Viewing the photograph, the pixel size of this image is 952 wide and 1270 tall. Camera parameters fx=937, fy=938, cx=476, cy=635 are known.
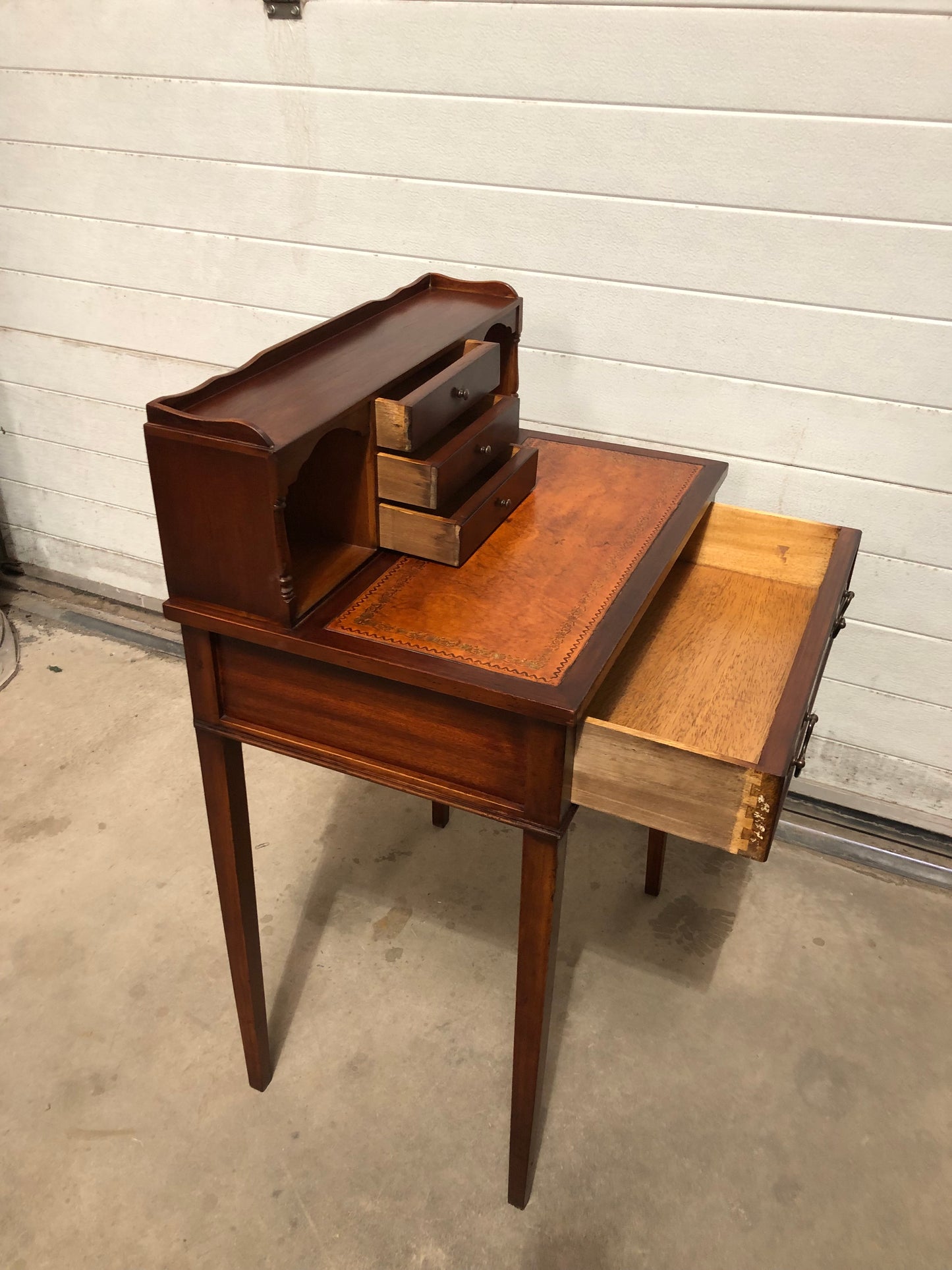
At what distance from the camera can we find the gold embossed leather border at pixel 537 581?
4.01ft

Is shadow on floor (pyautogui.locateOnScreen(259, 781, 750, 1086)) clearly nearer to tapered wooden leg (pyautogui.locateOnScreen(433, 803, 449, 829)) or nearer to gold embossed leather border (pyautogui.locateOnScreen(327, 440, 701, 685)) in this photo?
tapered wooden leg (pyautogui.locateOnScreen(433, 803, 449, 829))

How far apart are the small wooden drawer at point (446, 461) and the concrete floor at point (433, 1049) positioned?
115cm

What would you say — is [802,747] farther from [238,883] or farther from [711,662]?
[238,883]

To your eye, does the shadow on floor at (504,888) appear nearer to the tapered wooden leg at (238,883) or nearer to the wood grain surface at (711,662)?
the tapered wooden leg at (238,883)

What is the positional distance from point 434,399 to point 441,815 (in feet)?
4.31

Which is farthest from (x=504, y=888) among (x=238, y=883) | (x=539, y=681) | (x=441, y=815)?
(x=539, y=681)

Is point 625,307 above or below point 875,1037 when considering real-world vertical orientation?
above

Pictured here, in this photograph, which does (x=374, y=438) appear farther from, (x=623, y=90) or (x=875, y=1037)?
(x=875, y=1037)

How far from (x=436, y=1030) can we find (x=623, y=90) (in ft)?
6.37

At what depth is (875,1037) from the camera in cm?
192

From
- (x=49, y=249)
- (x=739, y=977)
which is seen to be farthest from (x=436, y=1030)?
(x=49, y=249)

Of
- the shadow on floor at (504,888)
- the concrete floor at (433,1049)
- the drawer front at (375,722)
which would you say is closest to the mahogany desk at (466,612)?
the drawer front at (375,722)

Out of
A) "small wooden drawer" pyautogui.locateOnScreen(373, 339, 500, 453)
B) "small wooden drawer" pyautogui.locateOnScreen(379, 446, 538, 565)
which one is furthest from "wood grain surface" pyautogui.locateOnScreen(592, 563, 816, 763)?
"small wooden drawer" pyautogui.locateOnScreen(373, 339, 500, 453)

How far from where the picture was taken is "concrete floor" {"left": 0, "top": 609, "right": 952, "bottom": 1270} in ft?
5.21
